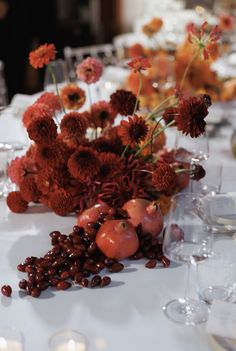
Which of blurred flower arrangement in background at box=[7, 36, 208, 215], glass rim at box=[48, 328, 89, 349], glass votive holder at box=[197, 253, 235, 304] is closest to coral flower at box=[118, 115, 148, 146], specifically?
blurred flower arrangement in background at box=[7, 36, 208, 215]

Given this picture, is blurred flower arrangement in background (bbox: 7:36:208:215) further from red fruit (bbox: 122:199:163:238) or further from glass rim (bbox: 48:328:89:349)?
glass rim (bbox: 48:328:89:349)

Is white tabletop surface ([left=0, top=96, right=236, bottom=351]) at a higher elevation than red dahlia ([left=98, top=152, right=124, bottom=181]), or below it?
below

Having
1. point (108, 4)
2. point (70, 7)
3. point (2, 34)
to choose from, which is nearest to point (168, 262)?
point (2, 34)

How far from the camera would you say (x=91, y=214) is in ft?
4.27

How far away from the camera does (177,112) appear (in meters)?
1.24

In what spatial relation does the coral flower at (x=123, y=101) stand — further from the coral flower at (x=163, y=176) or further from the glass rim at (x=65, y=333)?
the glass rim at (x=65, y=333)

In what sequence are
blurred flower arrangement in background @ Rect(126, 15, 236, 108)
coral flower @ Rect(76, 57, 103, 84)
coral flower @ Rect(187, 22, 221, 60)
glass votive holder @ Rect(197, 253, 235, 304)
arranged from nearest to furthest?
1. glass votive holder @ Rect(197, 253, 235, 304)
2. coral flower @ Rect(187, 22, 221, 60)
3. coral flower @ Rect(76, 57, 103, 84)
4. blurred flower arrangement in background @ Rect(126, 15, 236, 108)

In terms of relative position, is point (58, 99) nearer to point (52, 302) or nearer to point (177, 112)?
point (177, 112)

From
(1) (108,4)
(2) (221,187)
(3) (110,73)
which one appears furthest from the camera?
Result: (1) (108,4)

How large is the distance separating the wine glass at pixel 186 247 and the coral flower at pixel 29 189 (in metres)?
0.45

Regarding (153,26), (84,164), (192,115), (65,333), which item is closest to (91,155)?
(84,164)

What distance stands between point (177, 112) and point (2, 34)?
360 centimetres

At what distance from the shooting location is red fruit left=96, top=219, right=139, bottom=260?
1188mm

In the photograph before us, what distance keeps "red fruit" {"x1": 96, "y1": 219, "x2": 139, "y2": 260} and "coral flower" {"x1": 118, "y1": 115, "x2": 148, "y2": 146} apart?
20cm
